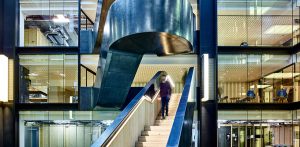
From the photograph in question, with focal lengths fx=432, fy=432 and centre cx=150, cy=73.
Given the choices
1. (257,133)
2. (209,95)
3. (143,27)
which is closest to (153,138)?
(143,27)

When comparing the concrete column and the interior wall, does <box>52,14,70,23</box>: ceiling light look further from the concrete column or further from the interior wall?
the interior wall

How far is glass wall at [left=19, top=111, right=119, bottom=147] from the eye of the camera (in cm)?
2269

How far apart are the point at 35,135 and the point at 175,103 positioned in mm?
10196

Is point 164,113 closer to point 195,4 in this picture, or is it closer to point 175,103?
point 175,103

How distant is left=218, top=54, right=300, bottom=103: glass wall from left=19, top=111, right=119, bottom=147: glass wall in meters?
6.04

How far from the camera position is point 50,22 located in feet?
77.3

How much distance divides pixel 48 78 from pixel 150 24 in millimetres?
12012

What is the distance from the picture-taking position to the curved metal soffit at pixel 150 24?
40.9ft

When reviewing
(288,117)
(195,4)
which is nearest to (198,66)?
(195,4)

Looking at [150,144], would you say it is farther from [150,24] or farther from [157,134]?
[150,24]

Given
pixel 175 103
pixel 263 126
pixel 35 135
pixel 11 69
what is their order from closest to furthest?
Result: 1. pixel 175 103
2. pixel 11 69
3. pixel 35 135
4. pixel 263 126

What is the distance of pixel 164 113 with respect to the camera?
14406mm

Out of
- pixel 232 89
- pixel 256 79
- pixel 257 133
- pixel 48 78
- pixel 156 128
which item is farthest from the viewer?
pixel 257 133

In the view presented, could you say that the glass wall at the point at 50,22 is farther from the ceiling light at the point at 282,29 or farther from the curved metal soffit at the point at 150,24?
the ceiling light at the point at 282,29
